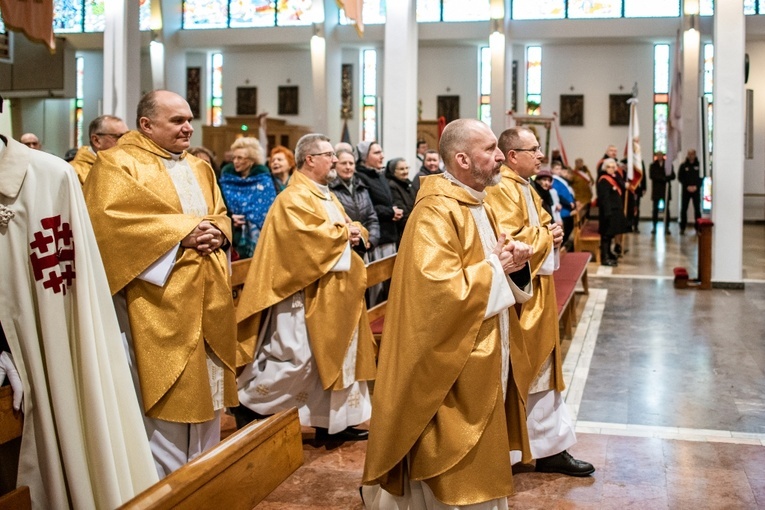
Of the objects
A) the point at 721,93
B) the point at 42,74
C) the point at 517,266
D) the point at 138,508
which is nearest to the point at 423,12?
the point at 42,74

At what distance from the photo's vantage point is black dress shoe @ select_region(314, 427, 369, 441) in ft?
16.3

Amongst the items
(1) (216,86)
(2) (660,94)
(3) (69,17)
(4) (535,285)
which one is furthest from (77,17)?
(4) (535,285)

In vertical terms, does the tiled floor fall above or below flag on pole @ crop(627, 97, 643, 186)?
below

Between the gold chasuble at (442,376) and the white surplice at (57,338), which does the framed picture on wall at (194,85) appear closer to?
the gold chasuble at (442,376)

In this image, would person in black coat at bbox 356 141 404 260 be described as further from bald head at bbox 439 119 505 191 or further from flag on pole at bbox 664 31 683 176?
flag on pole at bbox 664 31 683 176

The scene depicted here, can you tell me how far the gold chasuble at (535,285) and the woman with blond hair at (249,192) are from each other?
3.13 m

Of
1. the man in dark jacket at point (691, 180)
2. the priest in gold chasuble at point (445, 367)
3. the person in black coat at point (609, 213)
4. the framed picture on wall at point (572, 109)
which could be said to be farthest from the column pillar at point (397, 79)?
the framed picture on wall at point (572, 109)

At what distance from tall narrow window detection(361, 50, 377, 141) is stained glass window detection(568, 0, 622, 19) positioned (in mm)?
5450

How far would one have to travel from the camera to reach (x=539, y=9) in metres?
23.4

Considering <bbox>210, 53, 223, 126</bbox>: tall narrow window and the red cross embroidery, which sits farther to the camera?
<bbox>210, 53, 223, 126</bbox>: tall narrow window

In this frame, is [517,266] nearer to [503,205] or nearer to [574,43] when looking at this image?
[503,205]

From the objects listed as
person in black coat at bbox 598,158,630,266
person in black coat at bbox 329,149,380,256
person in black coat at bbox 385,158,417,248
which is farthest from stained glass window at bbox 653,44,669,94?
person in black coat at bbox 329,149,380,256

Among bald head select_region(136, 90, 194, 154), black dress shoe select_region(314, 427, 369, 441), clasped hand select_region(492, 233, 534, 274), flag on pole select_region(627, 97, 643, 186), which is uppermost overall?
flag on pole select_region(627, 97, 643, 186)

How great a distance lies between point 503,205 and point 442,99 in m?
20.6
